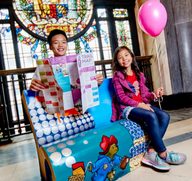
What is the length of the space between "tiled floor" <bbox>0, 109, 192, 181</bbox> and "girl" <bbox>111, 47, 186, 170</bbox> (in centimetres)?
6

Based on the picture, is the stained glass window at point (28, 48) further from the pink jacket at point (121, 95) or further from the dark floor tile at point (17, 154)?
the pink jacket at point (121, 95)

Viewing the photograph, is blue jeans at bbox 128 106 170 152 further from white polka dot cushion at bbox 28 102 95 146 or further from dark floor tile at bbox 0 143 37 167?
dark floor tile at bbox 0 143 37 167

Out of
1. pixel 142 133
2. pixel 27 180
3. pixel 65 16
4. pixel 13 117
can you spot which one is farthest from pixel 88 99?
pixel 65 16

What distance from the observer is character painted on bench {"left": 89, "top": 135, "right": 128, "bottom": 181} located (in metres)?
0.97

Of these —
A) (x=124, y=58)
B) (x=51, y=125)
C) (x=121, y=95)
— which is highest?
(x=124, y=58)

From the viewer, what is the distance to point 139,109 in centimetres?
126

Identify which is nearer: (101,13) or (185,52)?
(185,52)

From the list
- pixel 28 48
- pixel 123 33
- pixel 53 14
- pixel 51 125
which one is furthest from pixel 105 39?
pixel 51 125

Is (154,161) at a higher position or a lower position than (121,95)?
lower

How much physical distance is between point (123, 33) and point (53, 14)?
6.03ft

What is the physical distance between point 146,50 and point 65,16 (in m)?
2.15

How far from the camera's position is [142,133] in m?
1.25

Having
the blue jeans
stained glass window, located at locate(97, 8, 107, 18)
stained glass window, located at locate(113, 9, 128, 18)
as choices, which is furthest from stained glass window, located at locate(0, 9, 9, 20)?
the blue jeans

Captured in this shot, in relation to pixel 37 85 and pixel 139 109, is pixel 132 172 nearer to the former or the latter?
pixel 139 109
